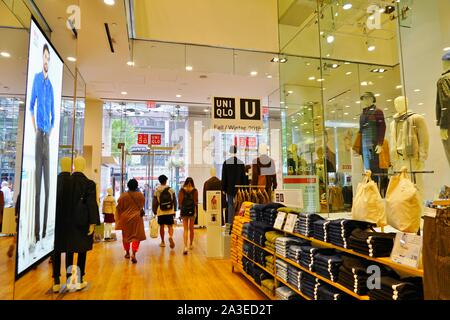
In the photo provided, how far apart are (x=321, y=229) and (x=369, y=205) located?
1.57ft

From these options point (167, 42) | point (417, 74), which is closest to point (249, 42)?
point (167, 42)

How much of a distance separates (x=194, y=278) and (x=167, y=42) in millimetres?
4624

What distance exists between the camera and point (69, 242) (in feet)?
12.0

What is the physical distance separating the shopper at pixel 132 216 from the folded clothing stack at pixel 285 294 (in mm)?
2908

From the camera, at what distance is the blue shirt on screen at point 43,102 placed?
1985 mm

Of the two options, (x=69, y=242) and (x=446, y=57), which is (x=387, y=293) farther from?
(x=69, y=242)

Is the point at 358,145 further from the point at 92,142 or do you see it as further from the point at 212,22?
the point at 92,142

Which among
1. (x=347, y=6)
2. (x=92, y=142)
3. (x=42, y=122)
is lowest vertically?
(x=42, y=122)

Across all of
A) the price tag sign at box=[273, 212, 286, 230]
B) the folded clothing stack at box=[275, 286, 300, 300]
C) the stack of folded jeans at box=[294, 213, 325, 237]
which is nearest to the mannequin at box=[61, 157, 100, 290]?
the price tag sign at box=[273, 212, 286, 230]

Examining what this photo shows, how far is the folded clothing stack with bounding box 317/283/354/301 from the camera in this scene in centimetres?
224

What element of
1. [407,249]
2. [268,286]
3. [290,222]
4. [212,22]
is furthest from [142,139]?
[407,249]

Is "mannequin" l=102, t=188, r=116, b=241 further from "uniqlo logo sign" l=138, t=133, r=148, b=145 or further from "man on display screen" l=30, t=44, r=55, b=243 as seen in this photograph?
"man on display screen" l=30, t=44, r=55, b=243

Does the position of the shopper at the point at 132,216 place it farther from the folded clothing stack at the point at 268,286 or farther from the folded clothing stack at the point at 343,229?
the folded clothing stack at the point at 343,229

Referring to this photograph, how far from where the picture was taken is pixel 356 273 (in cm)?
205
